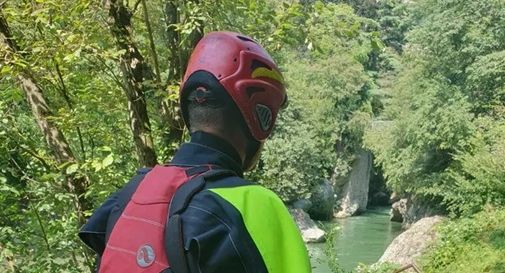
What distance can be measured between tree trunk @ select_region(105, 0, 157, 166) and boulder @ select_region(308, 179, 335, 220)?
2570 cm

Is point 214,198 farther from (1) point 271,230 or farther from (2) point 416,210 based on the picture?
(2) point 416,210

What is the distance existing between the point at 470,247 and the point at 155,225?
43.6ft

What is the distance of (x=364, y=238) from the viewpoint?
25125mm

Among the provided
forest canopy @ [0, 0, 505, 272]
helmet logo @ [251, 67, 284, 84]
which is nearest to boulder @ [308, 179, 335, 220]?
forest canopy @ [0, 0, 505, 272]

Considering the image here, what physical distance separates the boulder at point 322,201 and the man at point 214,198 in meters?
27.6

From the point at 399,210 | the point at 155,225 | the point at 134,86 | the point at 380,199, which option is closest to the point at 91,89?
the point at 134,86

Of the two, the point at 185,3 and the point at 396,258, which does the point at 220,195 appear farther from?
the point at 396,258

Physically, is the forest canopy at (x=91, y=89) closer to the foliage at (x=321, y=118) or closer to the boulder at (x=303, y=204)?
the foliage at (x=321, y=118)

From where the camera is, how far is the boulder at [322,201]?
2942 cm

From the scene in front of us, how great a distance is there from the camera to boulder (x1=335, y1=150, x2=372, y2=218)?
32.7 m

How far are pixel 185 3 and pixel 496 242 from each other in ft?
38.2

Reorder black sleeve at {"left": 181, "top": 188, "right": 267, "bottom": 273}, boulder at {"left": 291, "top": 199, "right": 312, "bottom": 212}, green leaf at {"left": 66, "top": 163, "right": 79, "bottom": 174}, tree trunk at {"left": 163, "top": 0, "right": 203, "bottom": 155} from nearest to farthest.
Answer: black sleeve at {"left": 181, "top": 188, "right": 267, "bottom": 273} → green leaf at {"left": 66, "top": 163, "right": 79, "bottom": 174} → tree trunk at {"left": 163, "top": 0, "right": 203, "bottom": 155} → boulder at {"left": 291, "top": 199, "right": 312, "bottom": 212}

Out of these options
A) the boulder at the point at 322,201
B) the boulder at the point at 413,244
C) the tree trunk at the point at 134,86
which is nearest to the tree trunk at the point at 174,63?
the tree trunk at the point at 134,86

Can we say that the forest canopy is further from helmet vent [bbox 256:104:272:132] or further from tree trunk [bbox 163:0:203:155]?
helmet vent [bbox 256:104:272:132]
